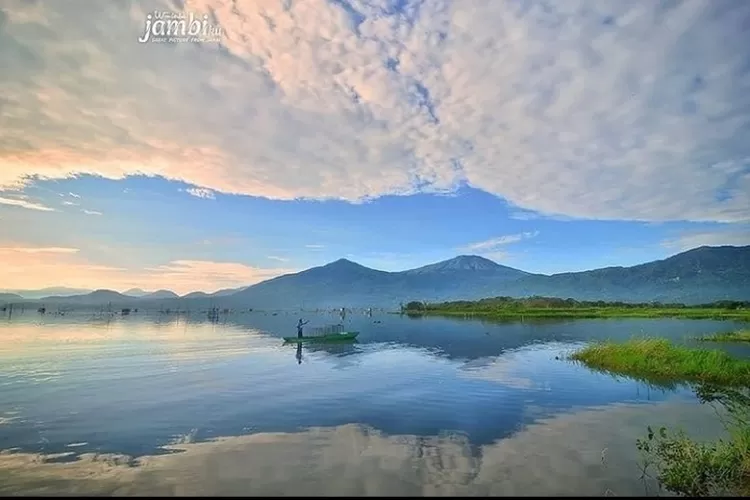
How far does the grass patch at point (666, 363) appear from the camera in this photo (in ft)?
96.7

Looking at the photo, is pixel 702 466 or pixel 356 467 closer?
pixel 702 466

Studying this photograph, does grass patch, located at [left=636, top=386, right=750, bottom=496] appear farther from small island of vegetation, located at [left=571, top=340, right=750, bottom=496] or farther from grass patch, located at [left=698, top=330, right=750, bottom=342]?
grass patch, located at [left=698, top=330, right=750, bottom=342]

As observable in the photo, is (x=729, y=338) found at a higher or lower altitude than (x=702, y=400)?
higher

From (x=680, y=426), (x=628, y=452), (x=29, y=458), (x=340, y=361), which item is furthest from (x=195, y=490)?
(x=340, y=361)

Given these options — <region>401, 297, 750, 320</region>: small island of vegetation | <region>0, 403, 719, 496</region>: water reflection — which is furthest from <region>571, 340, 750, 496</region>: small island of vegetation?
<region>401, 297, 750, 320</region>: small island of vegetation

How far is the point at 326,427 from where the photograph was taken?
724 inches

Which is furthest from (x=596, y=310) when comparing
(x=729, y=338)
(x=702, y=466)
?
(x=702, y=466)

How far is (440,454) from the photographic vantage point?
1495 cm

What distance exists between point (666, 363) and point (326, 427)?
2718 centimetres

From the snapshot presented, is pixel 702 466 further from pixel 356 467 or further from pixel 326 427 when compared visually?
pixel 326 427

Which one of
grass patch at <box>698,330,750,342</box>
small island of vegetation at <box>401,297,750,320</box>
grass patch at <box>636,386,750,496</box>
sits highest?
small island of vegetation at <box>401,297,750,320</box>

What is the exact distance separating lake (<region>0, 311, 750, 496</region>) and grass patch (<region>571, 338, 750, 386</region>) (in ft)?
9.35

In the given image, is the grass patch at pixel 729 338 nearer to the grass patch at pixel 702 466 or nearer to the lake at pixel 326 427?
the lake at pixel 326 427

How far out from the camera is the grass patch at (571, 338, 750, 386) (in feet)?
96.7
